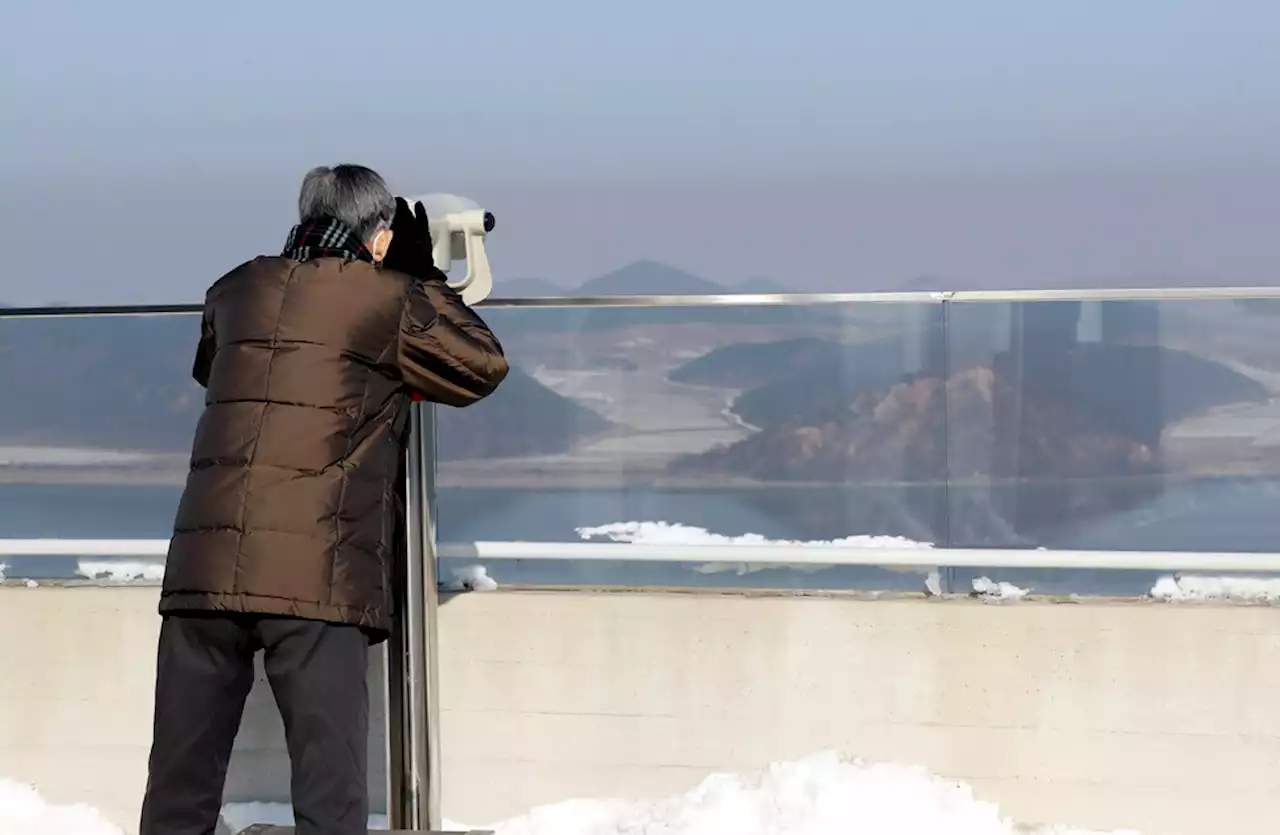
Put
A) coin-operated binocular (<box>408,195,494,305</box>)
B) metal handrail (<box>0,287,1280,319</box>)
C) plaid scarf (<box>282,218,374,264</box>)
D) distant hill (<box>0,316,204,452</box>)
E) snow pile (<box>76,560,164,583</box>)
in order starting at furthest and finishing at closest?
distant hill (<box>0,316,204,452</box>), snow pile (<box>76,560,164,583</box>), metal handrail (<box>0,287,1280,319</box>), coin-operated binocular (<box>408,195,494,305</box>), plaid scarf (<box>282,218,374,264</box>)

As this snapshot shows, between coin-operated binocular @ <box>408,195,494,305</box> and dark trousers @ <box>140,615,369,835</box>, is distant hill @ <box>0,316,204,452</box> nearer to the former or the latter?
coin-operated binocular @ <box>408,195,494,305</box>

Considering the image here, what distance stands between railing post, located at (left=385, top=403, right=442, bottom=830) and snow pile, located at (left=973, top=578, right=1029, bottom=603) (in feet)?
4.11

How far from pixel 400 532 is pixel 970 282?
1.49 meters

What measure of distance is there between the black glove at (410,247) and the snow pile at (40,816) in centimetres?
177

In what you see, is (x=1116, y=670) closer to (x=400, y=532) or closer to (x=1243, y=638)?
(x=1243, y=638)

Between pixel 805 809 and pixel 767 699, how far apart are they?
260 mm

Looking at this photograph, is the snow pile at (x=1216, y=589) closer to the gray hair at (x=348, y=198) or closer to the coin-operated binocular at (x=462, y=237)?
the coin-operated binocular at (x=462, y=237)

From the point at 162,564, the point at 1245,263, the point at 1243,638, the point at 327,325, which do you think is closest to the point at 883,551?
the point at 1243,638

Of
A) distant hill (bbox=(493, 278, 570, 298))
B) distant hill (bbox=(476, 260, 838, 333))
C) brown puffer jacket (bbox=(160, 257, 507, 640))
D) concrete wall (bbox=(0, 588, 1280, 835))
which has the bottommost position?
concrete wall (bbox=(0, 588, 1280, 835))

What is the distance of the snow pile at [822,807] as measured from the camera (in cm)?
317

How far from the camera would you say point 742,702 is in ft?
10.9

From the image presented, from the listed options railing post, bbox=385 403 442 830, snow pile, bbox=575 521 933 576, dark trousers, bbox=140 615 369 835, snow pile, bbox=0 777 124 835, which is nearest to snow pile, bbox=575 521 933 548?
snow pile, bbox=575 521 933 576

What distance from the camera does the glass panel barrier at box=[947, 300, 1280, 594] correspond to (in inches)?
132

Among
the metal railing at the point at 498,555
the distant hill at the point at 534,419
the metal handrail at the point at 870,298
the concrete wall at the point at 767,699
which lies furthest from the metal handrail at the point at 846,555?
the metal handrail at the point at 870,298
